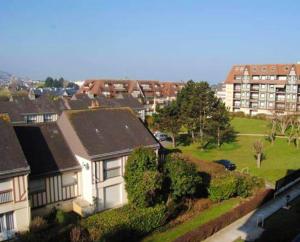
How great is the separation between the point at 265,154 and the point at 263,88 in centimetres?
4477

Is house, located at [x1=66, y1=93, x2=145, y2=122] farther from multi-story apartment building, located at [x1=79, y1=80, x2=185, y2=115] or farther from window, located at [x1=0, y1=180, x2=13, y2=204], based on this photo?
window, located at [x1=0, y1=180, x2=13, y2=204]

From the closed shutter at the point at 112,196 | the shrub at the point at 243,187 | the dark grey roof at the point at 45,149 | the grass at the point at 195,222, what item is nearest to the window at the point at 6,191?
the dark grey roof at the point at 45,149

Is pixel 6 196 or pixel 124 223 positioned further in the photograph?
pixel 6 196

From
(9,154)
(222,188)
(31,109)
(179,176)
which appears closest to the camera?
(9,154)

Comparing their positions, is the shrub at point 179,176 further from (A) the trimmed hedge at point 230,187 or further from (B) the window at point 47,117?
(B) the window at point 47,117

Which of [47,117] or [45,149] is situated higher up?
[45,149]

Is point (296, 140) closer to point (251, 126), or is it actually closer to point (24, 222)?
point (251, 126)

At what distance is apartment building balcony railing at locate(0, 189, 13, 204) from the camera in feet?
58.7

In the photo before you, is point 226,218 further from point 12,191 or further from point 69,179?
point 12,191

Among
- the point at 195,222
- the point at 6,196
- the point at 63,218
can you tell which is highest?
the point at 6,196

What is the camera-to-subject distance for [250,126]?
64125 mm

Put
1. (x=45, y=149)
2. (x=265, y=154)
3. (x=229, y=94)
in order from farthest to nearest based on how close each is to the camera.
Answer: (x=229, y=94), (x=265, y=154), (x=45, y=149)

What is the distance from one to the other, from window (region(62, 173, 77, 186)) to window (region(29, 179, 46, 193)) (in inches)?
60.2

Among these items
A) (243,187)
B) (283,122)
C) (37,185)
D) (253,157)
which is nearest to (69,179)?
(37,185)
